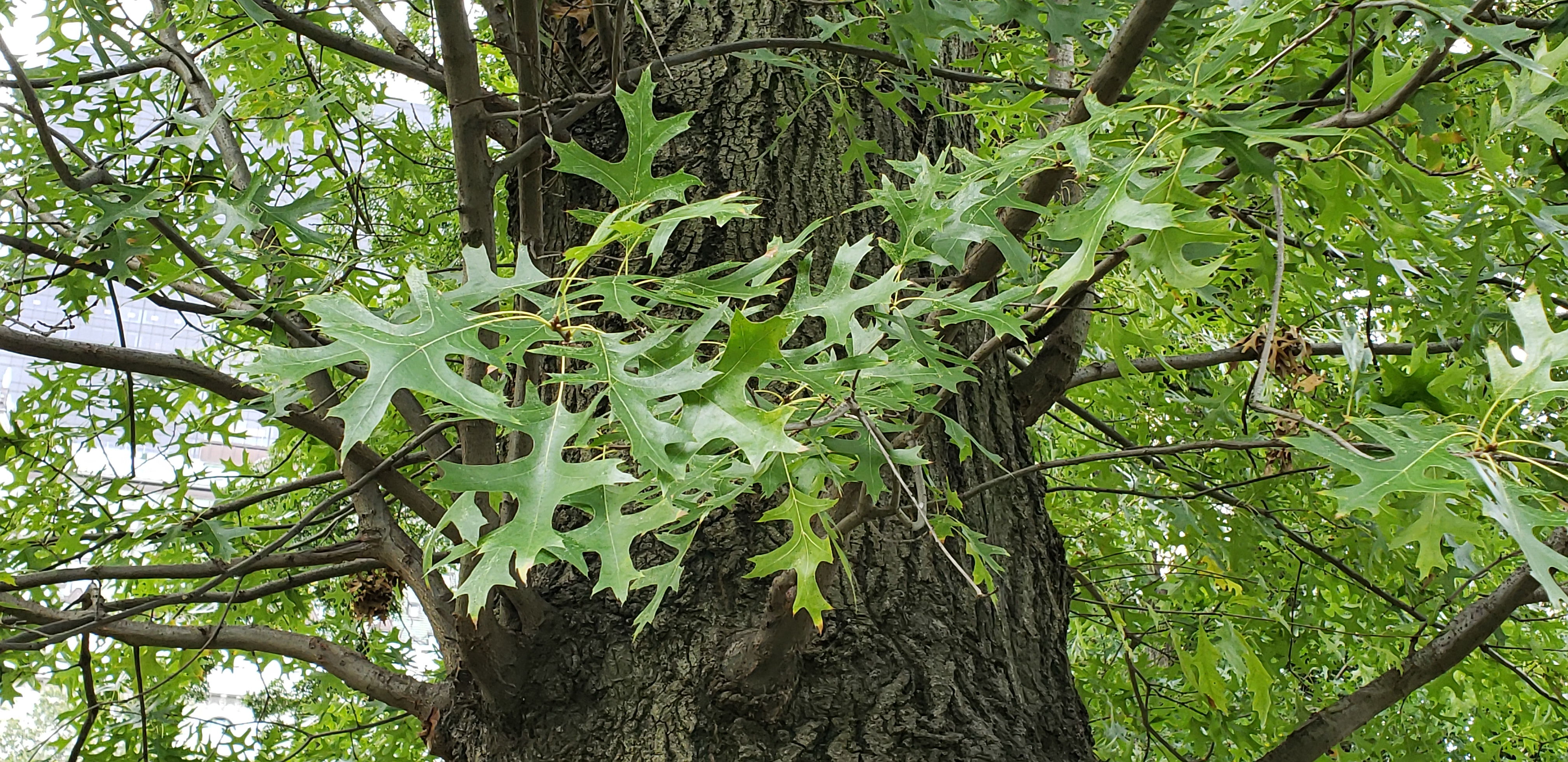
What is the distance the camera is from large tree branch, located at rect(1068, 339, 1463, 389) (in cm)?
213

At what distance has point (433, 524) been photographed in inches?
67.3

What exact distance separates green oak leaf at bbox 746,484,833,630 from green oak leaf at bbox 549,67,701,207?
33 centimetres

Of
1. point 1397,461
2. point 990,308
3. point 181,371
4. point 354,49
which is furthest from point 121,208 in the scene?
point 1397,461

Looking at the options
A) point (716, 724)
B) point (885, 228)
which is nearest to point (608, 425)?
point (716, 724)

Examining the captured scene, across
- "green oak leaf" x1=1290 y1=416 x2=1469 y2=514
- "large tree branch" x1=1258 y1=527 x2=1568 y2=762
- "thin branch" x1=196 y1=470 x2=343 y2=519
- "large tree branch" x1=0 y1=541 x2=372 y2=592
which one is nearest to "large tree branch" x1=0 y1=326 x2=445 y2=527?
"thin branch" x1=196 y1=470 x2=343 y2=519

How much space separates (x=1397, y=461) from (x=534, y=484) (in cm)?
69

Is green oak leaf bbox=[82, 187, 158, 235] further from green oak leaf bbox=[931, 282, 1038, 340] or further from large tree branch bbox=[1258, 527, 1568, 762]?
large tree branch bbox=[1258, 527, 1568, 762]

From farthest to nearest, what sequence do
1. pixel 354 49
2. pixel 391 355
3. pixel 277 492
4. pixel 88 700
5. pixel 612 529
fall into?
pixel 88 700
pixel 277 492
pixel 354 49
pixel 612 529
pixel 391 355

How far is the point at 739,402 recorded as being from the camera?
0.84 meters

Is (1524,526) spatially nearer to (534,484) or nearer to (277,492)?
(534,484)

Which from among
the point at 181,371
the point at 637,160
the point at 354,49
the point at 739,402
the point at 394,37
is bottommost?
the point at 739,402

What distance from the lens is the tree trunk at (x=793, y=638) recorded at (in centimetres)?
148

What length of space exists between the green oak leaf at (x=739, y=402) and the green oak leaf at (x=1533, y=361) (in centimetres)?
67

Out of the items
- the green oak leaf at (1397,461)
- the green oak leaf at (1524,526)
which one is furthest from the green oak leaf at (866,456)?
the green oak leaf at (1524,526)
